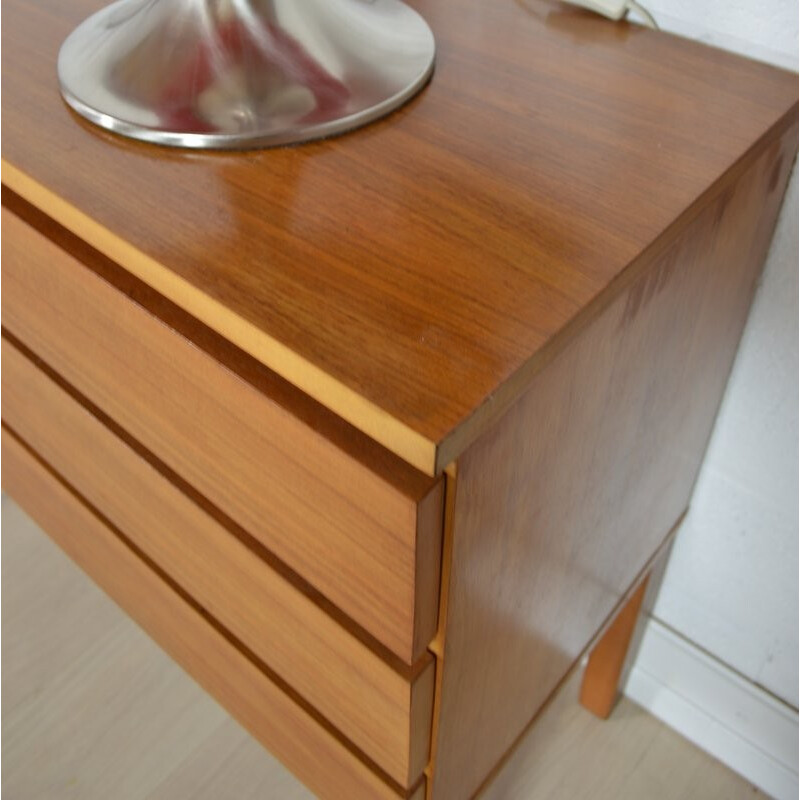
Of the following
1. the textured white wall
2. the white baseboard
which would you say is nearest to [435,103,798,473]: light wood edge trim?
the textured white wall

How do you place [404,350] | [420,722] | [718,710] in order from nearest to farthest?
[404,350], [420,722], [718,710]

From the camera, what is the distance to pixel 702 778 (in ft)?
3.27

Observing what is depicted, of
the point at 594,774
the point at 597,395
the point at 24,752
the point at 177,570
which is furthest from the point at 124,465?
the point at 594,774

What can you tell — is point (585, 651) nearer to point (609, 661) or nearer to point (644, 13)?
point (609, 661)

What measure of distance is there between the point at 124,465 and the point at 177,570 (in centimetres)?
9

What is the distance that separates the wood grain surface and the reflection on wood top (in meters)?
0.30

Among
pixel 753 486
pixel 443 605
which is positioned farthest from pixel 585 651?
pixel 443 605

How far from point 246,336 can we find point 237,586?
228 millimetres

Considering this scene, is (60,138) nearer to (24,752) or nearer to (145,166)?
(145,166)

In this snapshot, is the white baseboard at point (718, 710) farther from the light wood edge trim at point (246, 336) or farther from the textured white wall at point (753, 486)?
the light wood edge trim at point (246, 336)

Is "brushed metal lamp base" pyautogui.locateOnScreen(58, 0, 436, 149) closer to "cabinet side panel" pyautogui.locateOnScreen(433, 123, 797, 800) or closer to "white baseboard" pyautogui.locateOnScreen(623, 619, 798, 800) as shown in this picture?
"cabinet side panel" pyautogui.locateOnScreen(433, 123, 797, 800)

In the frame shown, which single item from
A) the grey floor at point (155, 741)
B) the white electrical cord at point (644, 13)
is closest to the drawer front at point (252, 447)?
the white electrical cord at point (644, 13)

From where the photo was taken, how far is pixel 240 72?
0.57 metres

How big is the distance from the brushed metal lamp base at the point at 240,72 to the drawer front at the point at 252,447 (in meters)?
0.10
